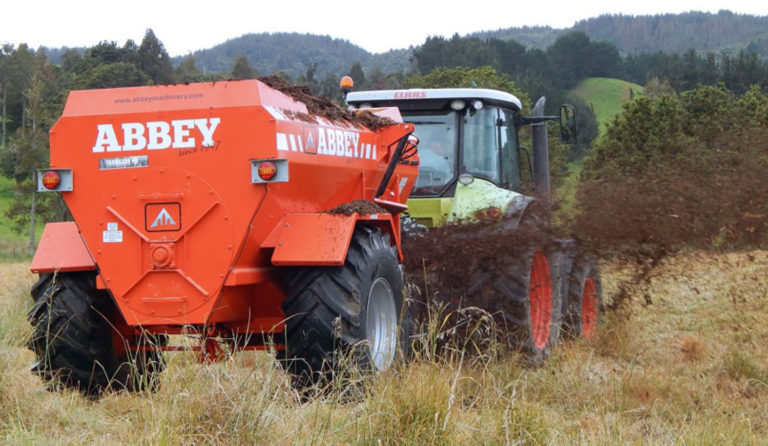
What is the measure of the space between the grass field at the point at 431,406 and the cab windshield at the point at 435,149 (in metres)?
1.80

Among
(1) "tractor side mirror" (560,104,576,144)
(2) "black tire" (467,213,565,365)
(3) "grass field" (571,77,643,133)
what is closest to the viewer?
(2) "black tire" (467,213,565,365)

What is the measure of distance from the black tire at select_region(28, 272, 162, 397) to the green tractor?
2743 millimetres

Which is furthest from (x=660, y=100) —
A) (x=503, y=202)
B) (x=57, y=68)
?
(x=57, y=68)

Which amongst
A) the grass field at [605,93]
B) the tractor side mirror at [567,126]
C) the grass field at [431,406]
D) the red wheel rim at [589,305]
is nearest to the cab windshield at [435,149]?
the tractor side mirror at [567,126]

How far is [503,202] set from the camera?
786 cm

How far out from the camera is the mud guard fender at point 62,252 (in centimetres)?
558

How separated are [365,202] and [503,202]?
7.31 feet

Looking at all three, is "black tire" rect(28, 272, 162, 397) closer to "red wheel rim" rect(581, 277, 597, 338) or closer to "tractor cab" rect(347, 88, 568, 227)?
"tractor cab" rect(347, 88, 568, 227)

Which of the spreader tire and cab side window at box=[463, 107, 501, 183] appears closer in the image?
the spreader tire

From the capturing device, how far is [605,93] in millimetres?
91188

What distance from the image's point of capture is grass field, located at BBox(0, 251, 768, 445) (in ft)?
13.1

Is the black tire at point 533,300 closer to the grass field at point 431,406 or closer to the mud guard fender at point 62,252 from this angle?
the grass field at point 431,406

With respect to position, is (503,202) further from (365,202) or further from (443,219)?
(365,202)

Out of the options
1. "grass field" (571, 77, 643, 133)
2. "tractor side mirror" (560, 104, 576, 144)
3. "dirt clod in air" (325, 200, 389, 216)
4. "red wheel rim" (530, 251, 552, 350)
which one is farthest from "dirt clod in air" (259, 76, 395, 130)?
"grass field" (571, 77, 643, 133)
